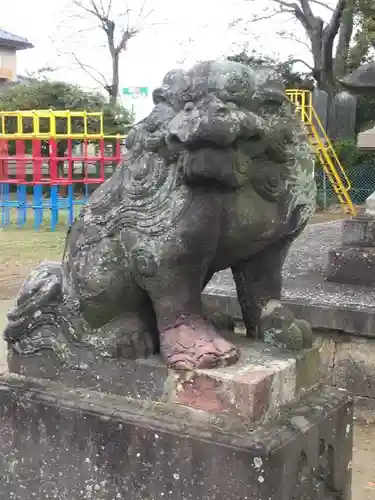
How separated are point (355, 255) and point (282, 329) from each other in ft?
7.18

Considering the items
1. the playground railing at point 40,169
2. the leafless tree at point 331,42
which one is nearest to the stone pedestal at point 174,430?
the playground railing at point 40,169

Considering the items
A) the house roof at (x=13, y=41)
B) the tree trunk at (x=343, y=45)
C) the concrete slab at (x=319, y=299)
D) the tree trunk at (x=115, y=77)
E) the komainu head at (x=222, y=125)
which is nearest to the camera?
the komainu head at (x=222, y=125)

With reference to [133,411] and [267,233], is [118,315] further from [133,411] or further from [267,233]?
[267,233]

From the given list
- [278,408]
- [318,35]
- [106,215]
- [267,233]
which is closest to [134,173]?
[106,215]

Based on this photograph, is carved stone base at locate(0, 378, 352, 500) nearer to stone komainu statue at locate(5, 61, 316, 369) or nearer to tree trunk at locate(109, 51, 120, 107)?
stone komainu statue at locate(5, 61, 316, 369)

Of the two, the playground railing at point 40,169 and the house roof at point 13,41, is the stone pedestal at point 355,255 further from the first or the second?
the house roof at point 13,41

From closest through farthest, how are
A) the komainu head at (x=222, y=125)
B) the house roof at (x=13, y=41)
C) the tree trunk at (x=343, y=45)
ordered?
the komainu head at (x=222, y=125) → the tree trunk at (x=343, y=45) → the house roof at (x=13, y=41)

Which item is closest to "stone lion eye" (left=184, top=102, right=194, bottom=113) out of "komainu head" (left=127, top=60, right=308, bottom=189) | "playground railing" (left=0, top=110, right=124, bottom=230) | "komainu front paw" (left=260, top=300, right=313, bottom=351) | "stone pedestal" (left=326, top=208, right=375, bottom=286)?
"komainu head" (left=127, top=60, right=308, bottom=189)

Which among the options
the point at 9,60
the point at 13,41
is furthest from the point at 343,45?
the point at 9,60

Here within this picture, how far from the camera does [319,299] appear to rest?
3.88 m

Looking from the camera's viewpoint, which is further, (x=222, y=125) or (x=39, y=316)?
(x=39, y=316)

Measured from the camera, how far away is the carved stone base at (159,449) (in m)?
1.85

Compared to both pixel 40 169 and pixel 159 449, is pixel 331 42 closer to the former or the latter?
pixel 40 169

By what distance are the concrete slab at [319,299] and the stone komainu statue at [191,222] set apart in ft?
4.00
